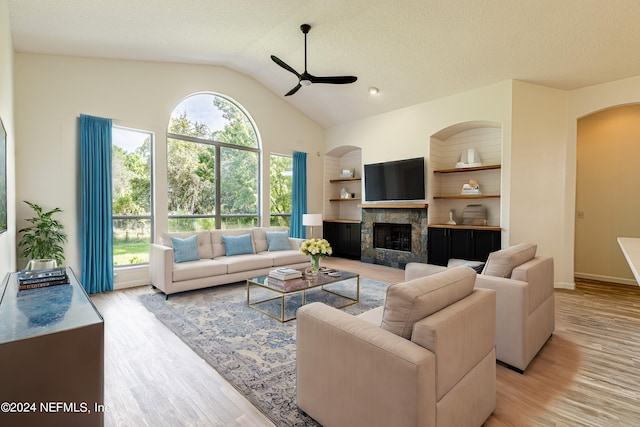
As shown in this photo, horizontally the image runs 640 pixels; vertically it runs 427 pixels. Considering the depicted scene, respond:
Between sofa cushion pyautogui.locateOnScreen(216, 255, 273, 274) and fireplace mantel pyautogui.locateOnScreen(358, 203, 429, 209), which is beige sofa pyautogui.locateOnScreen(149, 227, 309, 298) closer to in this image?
sofa cushion pyautogui.locateOnScreen(216, 255, 273, 274)

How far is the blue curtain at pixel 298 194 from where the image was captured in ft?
23.2

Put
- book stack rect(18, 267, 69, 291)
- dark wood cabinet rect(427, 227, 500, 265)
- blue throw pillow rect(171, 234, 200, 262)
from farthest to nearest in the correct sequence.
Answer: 1. dark wood cabinet rect(427, 227, 500, 265)
2. blue throw pillow rect(171, 234, 200, 262)
3. book stack rect(18, 267, 69, 291)

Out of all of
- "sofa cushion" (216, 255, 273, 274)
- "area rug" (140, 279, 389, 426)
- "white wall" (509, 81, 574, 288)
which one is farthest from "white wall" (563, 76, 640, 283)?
"sofa cushion" (216, 255, 273, 274)

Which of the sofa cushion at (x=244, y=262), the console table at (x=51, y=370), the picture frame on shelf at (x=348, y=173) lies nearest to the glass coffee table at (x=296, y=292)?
the sofa cushion at (x=244, y=262)

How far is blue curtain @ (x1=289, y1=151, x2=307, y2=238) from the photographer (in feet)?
23.2

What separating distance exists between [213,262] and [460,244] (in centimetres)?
404

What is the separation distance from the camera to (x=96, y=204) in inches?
175

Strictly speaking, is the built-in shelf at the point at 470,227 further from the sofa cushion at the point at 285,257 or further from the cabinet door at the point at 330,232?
the cabinet door at the point at 330,232

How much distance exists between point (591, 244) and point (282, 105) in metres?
6.50

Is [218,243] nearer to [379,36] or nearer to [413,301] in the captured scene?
[379,36]

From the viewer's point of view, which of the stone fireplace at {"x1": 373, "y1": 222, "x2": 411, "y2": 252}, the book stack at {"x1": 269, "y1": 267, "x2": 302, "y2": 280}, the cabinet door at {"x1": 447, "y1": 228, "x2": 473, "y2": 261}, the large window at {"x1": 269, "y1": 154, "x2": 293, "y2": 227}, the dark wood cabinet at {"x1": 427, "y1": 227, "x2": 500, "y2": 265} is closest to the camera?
the book stack at {"x1": 269, "y1": 267, "x2": 302, "y2": 280}

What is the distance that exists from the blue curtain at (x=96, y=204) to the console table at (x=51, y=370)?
3.37 metres

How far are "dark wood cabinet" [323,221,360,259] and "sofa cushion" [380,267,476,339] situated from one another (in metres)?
5.39

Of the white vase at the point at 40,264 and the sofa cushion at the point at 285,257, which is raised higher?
the white vase at the point at 40,264
